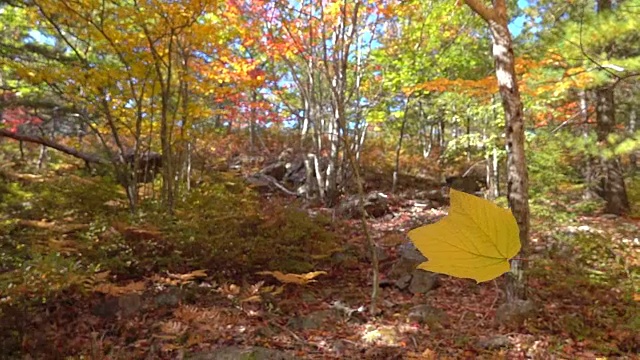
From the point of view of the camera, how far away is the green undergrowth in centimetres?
438

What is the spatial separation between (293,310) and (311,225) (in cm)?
245

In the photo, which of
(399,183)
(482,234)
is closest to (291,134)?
(399,183)

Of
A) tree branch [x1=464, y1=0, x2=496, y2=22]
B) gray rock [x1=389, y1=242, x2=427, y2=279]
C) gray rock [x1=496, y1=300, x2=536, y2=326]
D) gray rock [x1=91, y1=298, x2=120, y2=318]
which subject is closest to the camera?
tree branch [x1=464, y1=0, x2=496, y2=22]

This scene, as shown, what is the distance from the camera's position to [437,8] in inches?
343

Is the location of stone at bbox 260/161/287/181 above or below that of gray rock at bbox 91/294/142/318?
above

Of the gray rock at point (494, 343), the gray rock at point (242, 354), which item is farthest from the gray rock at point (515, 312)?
the gray rock at point (242, 354)

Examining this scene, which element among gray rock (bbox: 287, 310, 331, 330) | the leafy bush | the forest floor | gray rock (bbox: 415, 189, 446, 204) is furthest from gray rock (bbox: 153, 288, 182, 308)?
gray rock (bbox: 415, 189, 446, 204)

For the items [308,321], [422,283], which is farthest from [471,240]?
[422,283]

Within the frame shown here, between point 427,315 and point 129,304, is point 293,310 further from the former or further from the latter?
point 129,304

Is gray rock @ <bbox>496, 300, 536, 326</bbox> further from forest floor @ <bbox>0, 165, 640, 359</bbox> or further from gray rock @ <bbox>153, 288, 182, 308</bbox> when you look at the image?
gray rock @ <bbox>153, 288, 182, 308</bbox>

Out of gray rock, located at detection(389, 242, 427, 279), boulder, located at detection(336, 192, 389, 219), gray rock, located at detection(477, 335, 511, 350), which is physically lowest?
gray rock, located at detection(477, 335, 511, 350)

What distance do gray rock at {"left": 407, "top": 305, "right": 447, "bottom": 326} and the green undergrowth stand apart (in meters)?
1.67

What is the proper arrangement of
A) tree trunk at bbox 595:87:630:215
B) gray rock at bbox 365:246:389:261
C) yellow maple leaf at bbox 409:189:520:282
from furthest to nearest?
tree trunk at bbox 595:87:630:215 < gray rock at bbox 365:246:389:261 < yellow maple leaf at bbox 409:189:520:282

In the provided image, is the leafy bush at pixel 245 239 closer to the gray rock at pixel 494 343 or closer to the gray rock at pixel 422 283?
the gray rock at pixel 422 283
